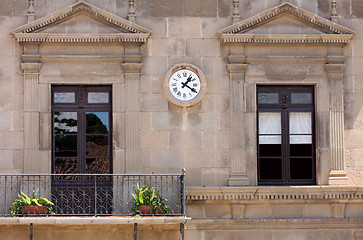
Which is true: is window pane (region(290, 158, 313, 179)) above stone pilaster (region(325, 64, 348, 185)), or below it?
below

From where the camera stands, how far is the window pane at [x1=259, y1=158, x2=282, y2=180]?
18016 mm

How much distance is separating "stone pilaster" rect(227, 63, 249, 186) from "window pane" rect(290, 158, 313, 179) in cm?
125

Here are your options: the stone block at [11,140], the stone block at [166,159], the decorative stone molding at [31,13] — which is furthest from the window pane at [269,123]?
the decorative stone molding at [31,13]

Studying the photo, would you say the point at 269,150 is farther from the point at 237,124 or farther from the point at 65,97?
the point at 65,97

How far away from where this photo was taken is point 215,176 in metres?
17.7

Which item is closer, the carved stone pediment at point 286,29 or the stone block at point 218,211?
the stone block at point 218,211

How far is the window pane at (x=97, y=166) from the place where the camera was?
58.3 ft

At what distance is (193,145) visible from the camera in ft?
58.3

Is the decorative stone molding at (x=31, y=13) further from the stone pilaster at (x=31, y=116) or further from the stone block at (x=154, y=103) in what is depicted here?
the stone block at (x=154, y=103)

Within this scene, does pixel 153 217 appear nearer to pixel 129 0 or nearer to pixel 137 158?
pixel 137 158

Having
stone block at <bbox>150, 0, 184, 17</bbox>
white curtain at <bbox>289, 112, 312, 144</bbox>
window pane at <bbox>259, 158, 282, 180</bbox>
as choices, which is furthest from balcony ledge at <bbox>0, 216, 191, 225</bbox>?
stone block at <bbox>150, 0, 184, 17</bbox>

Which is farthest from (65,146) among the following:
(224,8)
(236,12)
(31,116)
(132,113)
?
(236,12)

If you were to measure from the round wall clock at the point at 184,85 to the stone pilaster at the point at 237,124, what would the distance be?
75 cm

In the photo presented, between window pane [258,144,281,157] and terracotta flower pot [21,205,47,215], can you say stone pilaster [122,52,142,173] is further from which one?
window pane [258,144,281,157]
